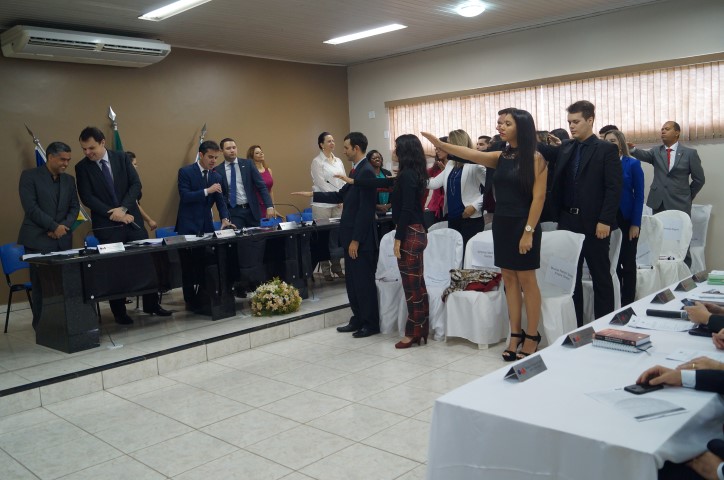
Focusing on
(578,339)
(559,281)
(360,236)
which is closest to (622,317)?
(578,339)

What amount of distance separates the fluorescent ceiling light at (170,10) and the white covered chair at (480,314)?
3.75 metres

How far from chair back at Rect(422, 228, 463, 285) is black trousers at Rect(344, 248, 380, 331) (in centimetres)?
45

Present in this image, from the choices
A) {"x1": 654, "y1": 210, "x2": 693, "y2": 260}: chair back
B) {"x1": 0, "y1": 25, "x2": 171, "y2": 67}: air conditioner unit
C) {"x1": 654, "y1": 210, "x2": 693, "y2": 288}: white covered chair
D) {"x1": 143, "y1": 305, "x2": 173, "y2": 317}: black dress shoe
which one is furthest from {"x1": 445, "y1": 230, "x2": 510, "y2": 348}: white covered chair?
{"x1": 0, "y1": 25, "x2": 171, "y2": 67}: air conditioner unit

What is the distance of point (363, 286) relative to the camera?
4957mm

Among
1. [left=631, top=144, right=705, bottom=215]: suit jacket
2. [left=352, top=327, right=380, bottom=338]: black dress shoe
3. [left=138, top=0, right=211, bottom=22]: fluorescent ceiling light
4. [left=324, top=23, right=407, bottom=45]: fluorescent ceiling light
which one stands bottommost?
[left=352, top=327, right=380, bottom=338]: black dress shoe

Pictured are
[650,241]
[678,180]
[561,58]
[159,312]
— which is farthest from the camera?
[561,58]

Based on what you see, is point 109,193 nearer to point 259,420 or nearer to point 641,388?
point 259,420

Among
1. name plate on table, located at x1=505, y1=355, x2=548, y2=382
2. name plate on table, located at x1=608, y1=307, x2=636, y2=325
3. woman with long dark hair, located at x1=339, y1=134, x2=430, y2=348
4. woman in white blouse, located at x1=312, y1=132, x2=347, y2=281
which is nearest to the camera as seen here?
name plate on table, located at x1=505, y1=355, x2=548, y2=382

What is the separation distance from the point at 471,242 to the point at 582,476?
345 centimetres

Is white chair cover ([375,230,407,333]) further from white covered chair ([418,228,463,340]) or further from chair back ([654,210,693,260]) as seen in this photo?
chair back ([654,210,693,260])

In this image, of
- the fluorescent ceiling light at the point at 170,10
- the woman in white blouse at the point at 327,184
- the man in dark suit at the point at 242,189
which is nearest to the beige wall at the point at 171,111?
the fluorescent ceiling light at the point at 170,10

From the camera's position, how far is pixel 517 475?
155cm

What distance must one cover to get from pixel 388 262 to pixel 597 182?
68.6 inches

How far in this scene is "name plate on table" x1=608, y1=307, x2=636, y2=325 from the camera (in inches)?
89.0
